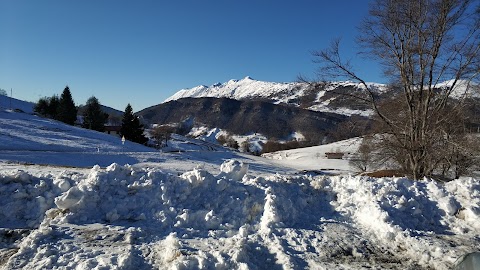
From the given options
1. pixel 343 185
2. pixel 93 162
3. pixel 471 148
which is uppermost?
pixel 471 148

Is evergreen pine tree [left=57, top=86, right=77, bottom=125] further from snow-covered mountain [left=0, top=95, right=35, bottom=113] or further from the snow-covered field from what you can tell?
the snow-covered field

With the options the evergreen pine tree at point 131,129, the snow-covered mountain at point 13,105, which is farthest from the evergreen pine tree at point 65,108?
the snow-covered mountain at point 13,105

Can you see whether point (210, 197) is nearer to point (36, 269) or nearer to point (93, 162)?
point (36, 269)

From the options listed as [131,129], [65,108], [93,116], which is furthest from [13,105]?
[131,129]

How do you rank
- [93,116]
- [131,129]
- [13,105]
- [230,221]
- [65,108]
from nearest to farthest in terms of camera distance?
[230,221] → [131,129] → [65,108] → [93,116] → [13,105]

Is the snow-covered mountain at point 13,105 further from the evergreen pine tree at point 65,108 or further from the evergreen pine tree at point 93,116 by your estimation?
the evergreen pine tree at point 93,116

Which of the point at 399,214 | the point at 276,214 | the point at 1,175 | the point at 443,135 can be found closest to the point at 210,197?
the point at 276,214

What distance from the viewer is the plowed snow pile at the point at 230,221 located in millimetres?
6887

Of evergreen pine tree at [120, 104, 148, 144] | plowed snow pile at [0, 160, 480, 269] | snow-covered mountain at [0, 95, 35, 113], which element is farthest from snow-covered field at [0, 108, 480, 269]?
snow-covered mountain at [0, 95, 35, 113]

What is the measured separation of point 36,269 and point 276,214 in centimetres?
486

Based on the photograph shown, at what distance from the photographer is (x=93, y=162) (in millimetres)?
35719

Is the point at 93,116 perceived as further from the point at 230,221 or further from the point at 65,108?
the point at 230,221

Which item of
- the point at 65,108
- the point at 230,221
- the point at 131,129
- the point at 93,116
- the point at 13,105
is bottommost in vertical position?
the point at 230,221

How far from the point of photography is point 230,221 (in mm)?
8469
